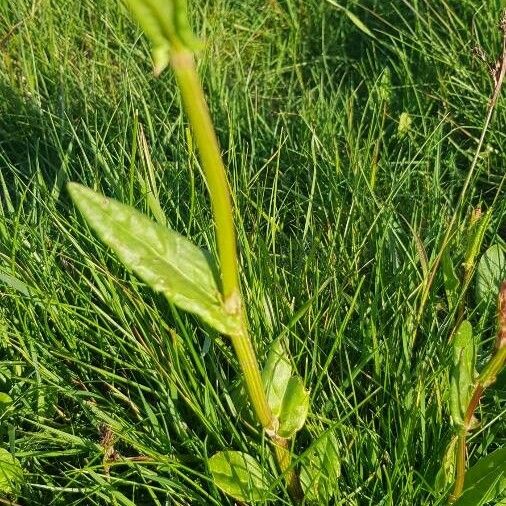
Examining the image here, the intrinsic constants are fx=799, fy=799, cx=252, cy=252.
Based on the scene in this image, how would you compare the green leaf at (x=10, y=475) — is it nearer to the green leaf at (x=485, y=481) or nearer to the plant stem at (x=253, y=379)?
the plant stem at (x=253, y=379)

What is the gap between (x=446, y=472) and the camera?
3.44 ft

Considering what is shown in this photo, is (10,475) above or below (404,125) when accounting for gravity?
above

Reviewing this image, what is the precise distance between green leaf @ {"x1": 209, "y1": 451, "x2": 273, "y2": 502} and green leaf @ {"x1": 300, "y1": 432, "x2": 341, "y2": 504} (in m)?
0.05

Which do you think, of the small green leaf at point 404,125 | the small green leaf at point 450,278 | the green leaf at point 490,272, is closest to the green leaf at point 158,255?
the small green leaf at point 450,278

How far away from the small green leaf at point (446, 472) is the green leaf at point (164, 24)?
641mm

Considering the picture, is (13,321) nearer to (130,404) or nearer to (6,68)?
(130,404)

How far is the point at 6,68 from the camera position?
2.02 metres

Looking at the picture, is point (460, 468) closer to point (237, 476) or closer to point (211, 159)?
point (237, 476)

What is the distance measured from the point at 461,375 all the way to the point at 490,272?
1.54ft

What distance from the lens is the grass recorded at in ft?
3.65

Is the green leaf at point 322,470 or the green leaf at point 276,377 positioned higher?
the green leaf at point 276,377

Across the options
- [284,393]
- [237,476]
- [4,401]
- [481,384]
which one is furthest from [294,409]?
[4,401]

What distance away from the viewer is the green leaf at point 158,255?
0.79 metres

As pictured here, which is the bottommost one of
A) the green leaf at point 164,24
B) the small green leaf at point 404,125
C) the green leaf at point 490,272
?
the green leaf at point 490,272
